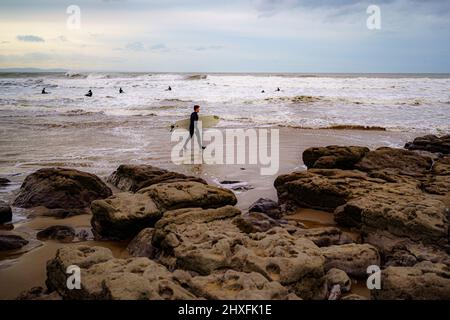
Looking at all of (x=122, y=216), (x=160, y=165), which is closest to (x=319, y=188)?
(x=122, y=216)

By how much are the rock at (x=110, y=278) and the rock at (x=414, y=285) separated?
1.95m

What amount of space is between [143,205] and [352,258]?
9.91ft

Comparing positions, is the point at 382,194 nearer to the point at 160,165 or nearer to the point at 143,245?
the point at 143,245

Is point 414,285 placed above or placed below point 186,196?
below

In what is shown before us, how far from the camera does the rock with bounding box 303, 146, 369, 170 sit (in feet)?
28.5

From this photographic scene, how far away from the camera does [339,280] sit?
Answer: 4.21 metres

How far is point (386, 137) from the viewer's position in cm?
1493

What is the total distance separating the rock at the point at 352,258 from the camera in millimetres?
4527

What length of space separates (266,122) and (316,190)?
11827mm

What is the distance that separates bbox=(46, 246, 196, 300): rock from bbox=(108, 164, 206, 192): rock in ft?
10.8

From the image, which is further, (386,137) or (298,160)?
(386,137)

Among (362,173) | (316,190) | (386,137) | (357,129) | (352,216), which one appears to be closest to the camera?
(352,216)
